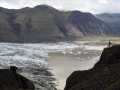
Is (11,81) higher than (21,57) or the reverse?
higher

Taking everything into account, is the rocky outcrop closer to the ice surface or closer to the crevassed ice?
the ice surface

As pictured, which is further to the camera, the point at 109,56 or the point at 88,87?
the point at 109,56

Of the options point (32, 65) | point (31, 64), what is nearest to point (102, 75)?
point (32, 65)

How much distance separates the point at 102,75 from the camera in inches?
974

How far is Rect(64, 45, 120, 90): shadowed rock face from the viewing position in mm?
22142

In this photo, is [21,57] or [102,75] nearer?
[102,75]

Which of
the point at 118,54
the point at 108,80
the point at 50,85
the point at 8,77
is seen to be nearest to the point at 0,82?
the point at 8,77

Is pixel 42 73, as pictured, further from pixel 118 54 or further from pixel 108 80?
pixel 108 80

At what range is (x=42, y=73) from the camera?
229 ft

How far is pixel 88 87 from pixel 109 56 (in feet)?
26.3

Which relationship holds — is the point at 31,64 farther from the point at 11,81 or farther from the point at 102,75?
the point at 102,75

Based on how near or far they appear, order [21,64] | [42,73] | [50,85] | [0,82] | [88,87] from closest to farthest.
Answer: [88,87]
[0,82]
[50,85]
[42,73]
[21,64]

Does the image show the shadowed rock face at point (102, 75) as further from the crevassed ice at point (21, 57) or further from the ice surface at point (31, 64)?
the crevassed ice at point (21, 57)

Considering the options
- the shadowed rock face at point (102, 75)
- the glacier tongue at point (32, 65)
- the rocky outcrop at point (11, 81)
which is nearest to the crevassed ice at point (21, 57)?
the glacier tongue at point (32, 65)
